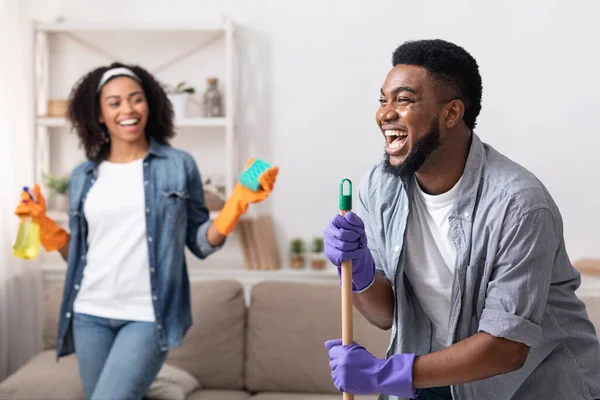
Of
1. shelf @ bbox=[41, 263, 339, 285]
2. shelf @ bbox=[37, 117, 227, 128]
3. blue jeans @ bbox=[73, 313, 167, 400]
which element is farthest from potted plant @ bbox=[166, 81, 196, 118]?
blue jeans @ bbox=[73, 313, 167, 400]

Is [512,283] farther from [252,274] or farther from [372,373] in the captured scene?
[252,274]

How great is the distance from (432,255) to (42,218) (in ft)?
4.76

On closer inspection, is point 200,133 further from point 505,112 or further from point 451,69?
point 451,69

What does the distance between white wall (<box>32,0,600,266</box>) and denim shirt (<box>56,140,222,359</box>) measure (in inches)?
42.2

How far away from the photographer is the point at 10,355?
341cm

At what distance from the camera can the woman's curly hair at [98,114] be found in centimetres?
268

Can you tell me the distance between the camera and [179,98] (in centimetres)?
347

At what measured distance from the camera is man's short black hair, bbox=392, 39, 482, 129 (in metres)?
1.65

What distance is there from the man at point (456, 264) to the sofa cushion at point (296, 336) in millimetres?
1295

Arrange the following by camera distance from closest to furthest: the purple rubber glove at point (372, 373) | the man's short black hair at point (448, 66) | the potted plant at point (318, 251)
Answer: the purple rubber glove at point (372, 373), the man's short black hair at point (448, 66), the potted plant at point (318, 251)

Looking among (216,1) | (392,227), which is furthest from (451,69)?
(216,1)

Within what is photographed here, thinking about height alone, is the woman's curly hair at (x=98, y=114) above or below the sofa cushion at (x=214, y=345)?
above

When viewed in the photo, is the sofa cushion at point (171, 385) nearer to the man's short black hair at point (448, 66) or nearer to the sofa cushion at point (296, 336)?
the sofa cushion at point (296, 336)

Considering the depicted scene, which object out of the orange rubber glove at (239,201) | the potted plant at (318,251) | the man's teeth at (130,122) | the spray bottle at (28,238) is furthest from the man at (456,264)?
the potted plant at (318,251)
